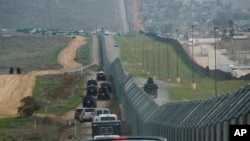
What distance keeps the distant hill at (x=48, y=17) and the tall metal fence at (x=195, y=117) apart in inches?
5940

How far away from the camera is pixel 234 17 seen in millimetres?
142000

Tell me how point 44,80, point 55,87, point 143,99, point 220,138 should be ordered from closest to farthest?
point 220,138 < point 143,99 < point 55,87 < point 44,80

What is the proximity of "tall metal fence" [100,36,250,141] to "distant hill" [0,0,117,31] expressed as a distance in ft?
495

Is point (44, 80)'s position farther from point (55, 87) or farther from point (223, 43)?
point (223, 43)

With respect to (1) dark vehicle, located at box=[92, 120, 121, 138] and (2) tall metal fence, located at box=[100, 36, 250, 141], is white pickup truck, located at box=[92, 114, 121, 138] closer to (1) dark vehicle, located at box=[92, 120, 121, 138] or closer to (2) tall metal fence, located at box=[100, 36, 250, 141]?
(1) dark vehicle, located at box=[92, 120, 121, 138]

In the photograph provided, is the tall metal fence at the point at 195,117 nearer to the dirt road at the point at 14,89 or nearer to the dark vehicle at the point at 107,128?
the dark vehicle at the point at 107,128

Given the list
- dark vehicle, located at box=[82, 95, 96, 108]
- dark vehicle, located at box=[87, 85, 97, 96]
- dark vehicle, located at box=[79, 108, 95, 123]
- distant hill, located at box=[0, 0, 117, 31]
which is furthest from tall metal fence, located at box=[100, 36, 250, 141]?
distant hill, located at box=[0, 0, 117, 31]

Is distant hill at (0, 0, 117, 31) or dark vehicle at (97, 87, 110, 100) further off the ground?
distant hill at (0, 0, 117, 31)

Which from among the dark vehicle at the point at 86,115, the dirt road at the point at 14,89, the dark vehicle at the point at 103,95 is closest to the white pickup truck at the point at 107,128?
the dark vehicle at the point at 86,115

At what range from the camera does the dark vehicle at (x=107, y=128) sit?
29438mm

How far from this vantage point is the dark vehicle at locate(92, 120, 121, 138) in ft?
96.6

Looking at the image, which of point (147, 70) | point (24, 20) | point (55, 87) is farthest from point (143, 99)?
point (24, 20)

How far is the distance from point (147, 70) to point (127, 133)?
41282 mm

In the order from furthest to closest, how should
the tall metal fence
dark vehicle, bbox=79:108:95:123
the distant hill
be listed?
the distant hill → dark vehicle, bbox=79:108:95:123 → the tall metal fence
